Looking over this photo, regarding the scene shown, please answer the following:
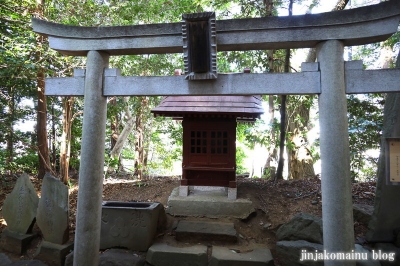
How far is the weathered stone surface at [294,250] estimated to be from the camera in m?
4.12

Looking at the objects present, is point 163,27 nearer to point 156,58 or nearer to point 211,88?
point 211,88

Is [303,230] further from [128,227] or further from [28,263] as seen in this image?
[28,263]

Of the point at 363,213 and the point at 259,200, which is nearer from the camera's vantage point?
the point at 363,213

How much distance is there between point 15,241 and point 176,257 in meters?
3.27

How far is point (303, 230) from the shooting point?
455 cm

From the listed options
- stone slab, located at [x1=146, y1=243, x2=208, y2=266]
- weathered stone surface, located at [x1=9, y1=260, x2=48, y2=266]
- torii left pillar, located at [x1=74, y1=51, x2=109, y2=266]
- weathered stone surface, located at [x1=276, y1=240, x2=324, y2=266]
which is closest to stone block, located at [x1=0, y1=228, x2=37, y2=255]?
weathered stone surface, located at [x1=9, y1=260, x2=48, y2=266]

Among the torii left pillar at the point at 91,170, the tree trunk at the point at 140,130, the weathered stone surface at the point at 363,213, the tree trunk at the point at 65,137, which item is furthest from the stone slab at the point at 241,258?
the tree trunk at the point at 140,130

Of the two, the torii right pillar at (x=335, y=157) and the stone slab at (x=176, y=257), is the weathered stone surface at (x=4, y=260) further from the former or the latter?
the torii right pillar at (x=335, y=157)

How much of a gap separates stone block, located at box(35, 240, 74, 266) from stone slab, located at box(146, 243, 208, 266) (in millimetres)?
1548

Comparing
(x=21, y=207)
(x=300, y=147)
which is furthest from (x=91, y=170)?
(x=300, y=147)

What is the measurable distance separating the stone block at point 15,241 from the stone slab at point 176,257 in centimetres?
253

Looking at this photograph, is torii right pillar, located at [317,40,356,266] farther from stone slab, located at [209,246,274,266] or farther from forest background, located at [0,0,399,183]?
forest background, located at [0,0,399,183]

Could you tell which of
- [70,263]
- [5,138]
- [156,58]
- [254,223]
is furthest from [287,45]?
[5,138]

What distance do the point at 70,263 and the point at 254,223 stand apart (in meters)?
3.93
